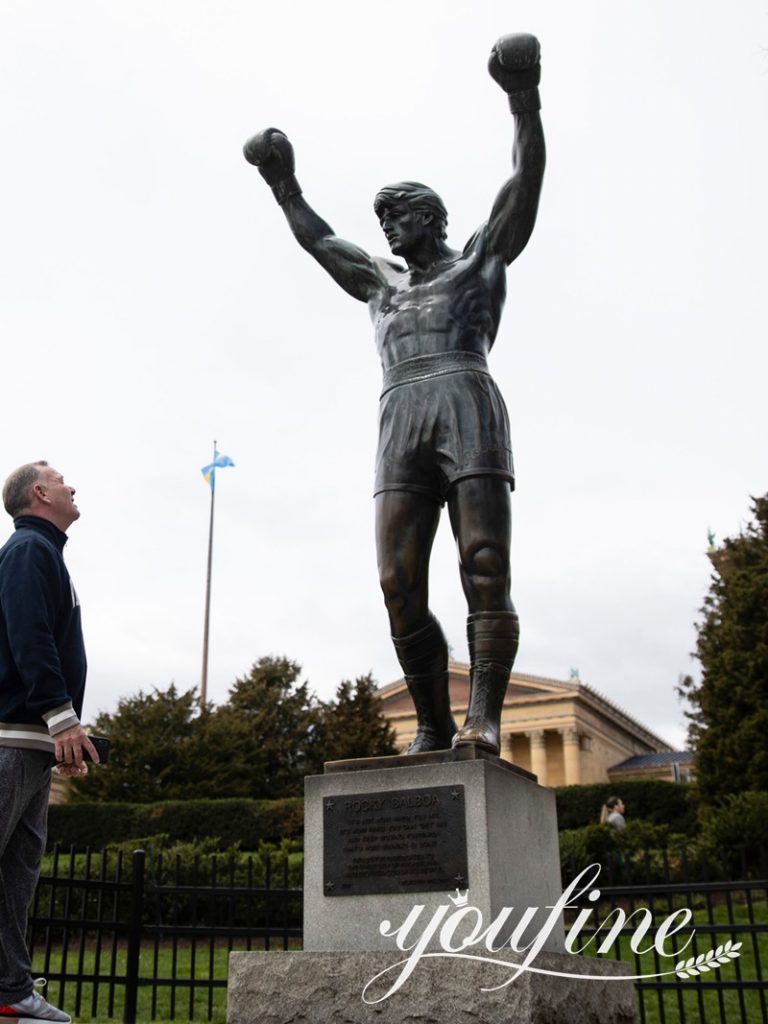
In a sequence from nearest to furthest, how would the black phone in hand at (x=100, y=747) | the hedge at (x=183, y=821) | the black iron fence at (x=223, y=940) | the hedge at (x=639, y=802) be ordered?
the black phone in hand at (x=100, y=747)
the black iron fence at (x=223, y=940)
the hedge at (x=183, y=821)
the hedge at (x=639, y=802)

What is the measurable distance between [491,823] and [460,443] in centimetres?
198

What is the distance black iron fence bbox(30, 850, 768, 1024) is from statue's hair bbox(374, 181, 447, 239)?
414cm

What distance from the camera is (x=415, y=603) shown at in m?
5.37

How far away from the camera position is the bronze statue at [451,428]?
5160 mm

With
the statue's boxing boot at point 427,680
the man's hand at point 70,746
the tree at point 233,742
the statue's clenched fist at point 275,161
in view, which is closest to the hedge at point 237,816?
the tree at point 233,742

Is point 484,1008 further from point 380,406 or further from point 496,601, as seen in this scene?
point 380,406

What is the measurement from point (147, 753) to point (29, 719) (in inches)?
1422

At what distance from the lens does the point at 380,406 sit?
5758 mm

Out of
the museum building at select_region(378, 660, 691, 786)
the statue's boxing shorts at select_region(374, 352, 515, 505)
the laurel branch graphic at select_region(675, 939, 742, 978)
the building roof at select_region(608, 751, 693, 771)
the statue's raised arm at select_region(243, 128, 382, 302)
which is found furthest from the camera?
the building roof at select_region(608, 751, 693, 771)

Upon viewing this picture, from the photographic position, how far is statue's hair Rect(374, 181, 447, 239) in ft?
19.7

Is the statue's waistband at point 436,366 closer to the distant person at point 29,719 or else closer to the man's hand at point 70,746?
the distant person at point 29,719

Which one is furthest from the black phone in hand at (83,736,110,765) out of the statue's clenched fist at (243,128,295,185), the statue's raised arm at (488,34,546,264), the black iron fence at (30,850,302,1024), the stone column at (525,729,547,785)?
the stone column at (525,729,547,785)

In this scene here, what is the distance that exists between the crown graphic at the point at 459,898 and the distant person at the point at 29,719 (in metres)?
1.67

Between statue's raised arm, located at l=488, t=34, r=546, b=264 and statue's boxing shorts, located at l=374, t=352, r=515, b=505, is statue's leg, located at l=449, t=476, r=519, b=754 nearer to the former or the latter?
statue's boxing shorts, located at l=374, t=352, r=515, b=505
